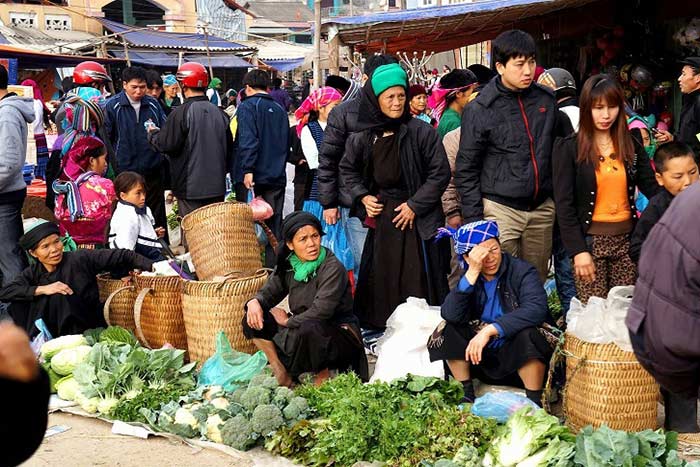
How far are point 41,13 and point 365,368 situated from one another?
3284 centimetres

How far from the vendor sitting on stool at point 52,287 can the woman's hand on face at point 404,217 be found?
2.14 m

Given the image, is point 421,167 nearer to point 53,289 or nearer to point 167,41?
point 53,289

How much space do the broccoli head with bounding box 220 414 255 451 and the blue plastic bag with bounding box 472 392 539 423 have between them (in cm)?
119

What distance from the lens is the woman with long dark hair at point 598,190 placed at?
15.9 feet

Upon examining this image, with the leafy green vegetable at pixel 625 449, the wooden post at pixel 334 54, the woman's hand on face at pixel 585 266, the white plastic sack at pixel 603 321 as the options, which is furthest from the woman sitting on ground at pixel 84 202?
the leafy green vegetable at pixel 625 449

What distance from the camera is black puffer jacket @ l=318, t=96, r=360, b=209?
6090 mm

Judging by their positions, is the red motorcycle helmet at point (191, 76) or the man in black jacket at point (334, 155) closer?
the man in black jacket at point (334, 155)

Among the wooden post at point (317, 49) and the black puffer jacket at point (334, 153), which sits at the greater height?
the wooden post at point (317, 49)

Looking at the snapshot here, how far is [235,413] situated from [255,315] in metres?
0.77

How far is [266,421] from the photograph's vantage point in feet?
14.9

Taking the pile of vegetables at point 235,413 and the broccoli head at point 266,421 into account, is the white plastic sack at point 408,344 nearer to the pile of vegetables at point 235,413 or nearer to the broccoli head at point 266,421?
the pile of vegetables at point 235,413

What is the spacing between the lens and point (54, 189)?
6797mm

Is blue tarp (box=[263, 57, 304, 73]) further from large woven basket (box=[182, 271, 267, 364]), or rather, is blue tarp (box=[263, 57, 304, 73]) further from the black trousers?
large woven basket (box=[182, 271, 267, 364])

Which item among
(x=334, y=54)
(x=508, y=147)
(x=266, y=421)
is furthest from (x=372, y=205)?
(x=334, y=54)
